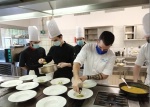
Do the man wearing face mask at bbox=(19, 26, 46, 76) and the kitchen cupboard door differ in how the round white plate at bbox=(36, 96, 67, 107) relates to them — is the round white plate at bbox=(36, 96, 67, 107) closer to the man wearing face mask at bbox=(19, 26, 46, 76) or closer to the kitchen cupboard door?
the man wearing face mask at bbox=(19, 26, 46, 76)

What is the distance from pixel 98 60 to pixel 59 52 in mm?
719

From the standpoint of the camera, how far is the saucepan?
1110 millimetres

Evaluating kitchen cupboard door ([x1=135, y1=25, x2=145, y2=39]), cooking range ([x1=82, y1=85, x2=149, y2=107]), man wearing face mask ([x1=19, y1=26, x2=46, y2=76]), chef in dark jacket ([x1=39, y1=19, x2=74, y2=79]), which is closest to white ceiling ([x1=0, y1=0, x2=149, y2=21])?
chef in dark jacket ([x1=39, y1=19, x2=74, y2=79])

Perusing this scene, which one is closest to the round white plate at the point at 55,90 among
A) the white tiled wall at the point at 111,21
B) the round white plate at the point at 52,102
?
the round white plate at the point at 52,102

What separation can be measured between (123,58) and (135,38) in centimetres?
88

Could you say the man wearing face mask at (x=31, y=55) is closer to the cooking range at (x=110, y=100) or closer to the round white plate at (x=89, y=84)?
the round white plate at (x=89, y=84)

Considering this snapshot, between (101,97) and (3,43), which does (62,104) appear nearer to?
(101,97)

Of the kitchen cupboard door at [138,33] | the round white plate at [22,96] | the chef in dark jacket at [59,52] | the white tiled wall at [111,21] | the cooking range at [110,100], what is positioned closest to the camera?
the cooking range at [110,100]

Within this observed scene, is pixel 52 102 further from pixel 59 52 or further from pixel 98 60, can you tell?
pixel 59 52

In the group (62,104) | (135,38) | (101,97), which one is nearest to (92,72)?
(101,97)

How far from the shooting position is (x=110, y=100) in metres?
1.12

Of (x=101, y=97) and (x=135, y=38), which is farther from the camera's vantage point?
(x=135, y=38)

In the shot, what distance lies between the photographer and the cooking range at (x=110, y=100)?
1.06 meters

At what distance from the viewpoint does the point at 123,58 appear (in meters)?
4.68
